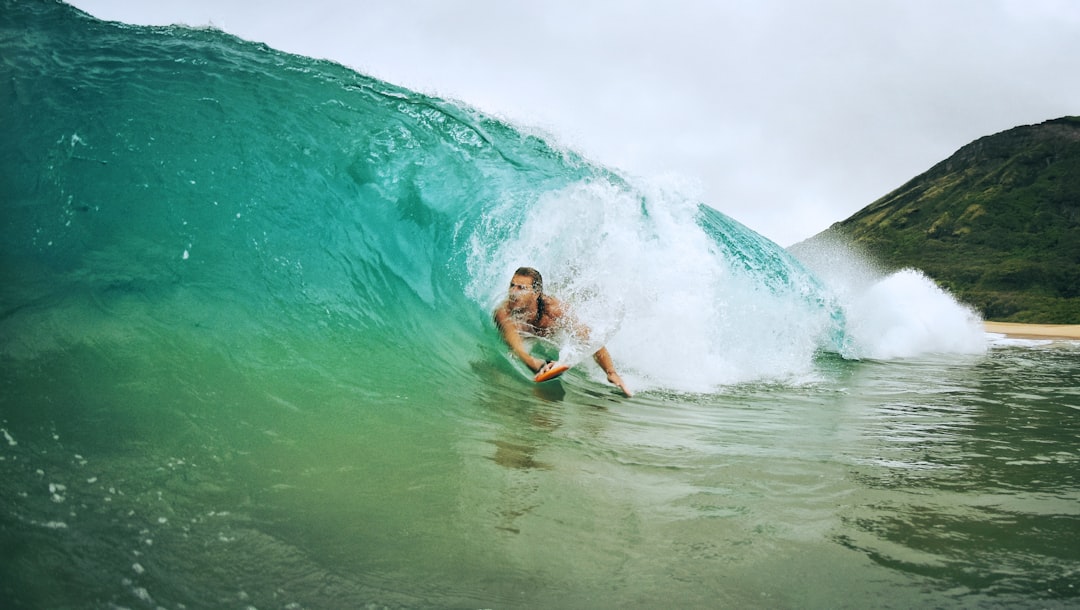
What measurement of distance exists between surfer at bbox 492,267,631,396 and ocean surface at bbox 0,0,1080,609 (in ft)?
0.74

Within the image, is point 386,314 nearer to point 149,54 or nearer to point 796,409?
point 796,409

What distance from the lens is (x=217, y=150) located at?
20.9ft

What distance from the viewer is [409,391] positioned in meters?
4.23

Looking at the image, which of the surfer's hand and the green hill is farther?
the green hill

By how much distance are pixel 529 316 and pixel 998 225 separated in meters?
105

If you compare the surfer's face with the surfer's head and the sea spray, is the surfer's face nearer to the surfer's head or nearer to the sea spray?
the surfer's head

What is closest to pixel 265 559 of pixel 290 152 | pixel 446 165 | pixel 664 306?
pixel 664 306

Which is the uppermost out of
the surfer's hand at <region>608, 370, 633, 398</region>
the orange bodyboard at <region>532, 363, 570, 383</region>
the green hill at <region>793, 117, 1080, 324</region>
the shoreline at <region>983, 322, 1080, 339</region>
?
the green hill at <region>793, 117, 1080, 324</region>

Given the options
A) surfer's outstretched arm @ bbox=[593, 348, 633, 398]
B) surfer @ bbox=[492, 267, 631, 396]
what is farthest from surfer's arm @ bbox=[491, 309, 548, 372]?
surfer's outstretched arm @ bbox=[593, 348, 633, 398]

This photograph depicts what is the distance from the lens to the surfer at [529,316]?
5566mm

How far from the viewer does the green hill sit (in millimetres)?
64875

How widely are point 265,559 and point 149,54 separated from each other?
8.17 m

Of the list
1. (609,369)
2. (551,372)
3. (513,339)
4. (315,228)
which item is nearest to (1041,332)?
(609,369)

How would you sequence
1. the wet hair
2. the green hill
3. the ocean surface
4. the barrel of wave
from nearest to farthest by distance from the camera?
the ocean surface < the wet hair < the barrel of wave < the green hill
